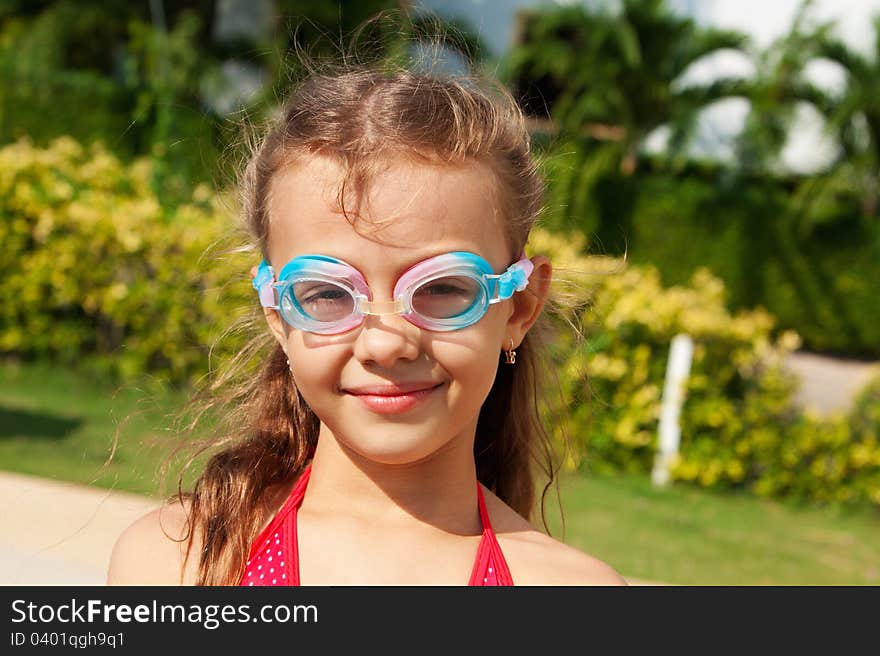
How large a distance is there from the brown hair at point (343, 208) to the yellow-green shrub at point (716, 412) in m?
4.07

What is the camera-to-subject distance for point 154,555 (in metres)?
1.75

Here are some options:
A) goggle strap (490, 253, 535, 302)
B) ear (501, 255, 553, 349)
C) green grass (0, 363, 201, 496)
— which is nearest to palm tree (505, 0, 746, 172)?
green grass (0, 363, 201, 496)

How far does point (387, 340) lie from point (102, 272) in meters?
6.16

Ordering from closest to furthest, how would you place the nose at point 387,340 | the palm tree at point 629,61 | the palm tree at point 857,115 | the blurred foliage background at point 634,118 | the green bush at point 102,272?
the nose at point 387,340
the green bush at point 102,272
the blurred foliage background at point 634,118
the palm tree at point 857,115
the palm tree at point 629,61

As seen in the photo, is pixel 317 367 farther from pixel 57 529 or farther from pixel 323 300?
pixel 57 529

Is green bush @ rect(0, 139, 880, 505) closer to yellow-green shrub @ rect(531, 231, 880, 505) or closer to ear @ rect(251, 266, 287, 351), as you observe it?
yellow-green shrub @ rect(531, 231, 880, 505)

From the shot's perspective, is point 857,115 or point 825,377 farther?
point 857,115

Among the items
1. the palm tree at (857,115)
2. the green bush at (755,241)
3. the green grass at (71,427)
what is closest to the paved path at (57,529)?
the green grass at (71,427)

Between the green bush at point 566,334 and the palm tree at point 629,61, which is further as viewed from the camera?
the palm tree at point 629,61

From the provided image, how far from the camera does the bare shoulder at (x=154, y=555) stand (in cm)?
173

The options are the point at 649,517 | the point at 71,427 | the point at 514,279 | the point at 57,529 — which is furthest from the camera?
the point at 71,427

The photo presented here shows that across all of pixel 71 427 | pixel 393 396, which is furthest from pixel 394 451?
pixel 71 427

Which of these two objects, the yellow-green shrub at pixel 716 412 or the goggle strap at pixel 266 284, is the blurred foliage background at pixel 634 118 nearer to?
the yellow-green shrub at pixel 716 412

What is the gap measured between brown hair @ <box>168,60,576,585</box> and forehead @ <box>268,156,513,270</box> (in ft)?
0.09
